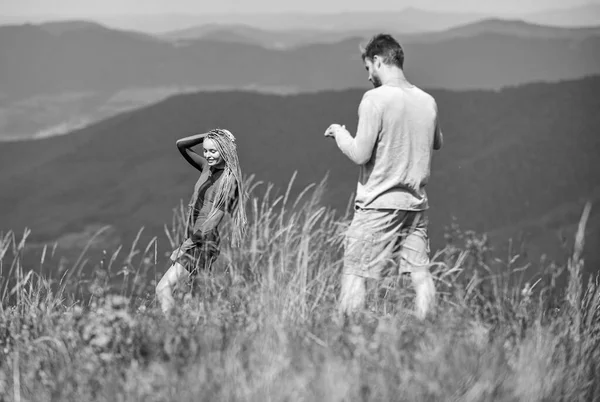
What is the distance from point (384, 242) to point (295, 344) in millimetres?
834

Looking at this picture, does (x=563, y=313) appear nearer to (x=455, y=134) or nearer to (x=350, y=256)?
(x=350, y=256)

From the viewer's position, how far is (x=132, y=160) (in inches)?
388

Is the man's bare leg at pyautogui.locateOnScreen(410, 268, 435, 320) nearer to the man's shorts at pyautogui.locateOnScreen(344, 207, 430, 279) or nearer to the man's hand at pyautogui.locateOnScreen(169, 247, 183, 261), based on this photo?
the man's shorts at pyautogui.locateOnScreen(344, 207, 430, 279)

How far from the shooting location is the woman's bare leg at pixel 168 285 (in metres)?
4.98

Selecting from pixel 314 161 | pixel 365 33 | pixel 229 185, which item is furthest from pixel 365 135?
pixel 365 33

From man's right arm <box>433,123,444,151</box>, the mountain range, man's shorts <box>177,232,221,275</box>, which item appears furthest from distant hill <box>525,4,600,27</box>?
man's shorts <box>177,232,221,275</box>

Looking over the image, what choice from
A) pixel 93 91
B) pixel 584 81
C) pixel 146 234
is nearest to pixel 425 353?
pixel 146 234

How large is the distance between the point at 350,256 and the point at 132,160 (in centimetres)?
526

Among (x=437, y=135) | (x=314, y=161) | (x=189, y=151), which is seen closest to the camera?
(x=437, y=135)

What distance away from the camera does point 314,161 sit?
10055 millimetres

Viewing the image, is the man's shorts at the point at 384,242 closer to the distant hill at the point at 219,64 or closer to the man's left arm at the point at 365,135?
the man's left arm at the point at 365,135

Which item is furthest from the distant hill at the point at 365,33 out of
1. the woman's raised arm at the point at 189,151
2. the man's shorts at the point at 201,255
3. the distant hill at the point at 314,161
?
the man's shorts at the point at 201,255

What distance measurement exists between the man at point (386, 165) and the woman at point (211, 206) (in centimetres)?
64

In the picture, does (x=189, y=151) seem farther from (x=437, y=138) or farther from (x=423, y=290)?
(x=423, y=290)
